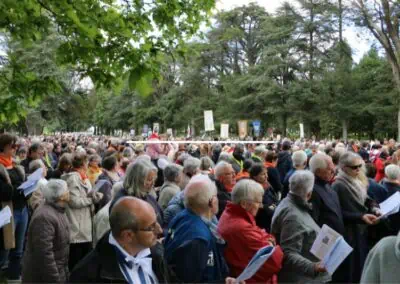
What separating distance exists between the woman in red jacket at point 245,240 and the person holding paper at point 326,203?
58.2 inches

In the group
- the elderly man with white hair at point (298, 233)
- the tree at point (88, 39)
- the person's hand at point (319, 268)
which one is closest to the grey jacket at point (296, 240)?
the elderly man with white hair at point (298, 233)

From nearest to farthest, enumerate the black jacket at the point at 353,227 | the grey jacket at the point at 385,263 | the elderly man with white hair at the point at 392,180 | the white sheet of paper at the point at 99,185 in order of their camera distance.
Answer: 1. the grey jacket at the point at 385,263
2. the black jacket at the point at 353,227
3. the white sheet of paper at the point at 99,185
4. the elderly man with white hair at the point at 392,180

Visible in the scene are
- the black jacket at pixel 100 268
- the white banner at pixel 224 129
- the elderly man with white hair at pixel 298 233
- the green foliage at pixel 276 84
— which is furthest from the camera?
the green foliage at pixel 276 84

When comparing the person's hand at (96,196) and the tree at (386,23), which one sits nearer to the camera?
the person's hand at (96,196)

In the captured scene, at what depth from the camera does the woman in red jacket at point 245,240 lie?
14.5ft

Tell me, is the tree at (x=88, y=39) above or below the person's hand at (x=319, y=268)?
above

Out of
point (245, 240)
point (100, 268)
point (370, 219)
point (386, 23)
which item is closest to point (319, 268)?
point (245, 240)

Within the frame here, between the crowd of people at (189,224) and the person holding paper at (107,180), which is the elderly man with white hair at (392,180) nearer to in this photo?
the crowd of people at (189,224)

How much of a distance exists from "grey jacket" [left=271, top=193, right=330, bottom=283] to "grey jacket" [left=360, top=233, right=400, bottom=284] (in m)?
2.11

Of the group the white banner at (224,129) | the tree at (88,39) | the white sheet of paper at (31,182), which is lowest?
the white sheet of paper at (31,182)

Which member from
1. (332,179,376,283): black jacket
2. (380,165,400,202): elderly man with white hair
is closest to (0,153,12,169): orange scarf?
(332,179,376,283): black jacket

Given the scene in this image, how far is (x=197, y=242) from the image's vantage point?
3.93 m

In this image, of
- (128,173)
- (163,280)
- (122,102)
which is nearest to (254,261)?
(163,280)

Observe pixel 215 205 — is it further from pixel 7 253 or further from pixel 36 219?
pixel 7 253
